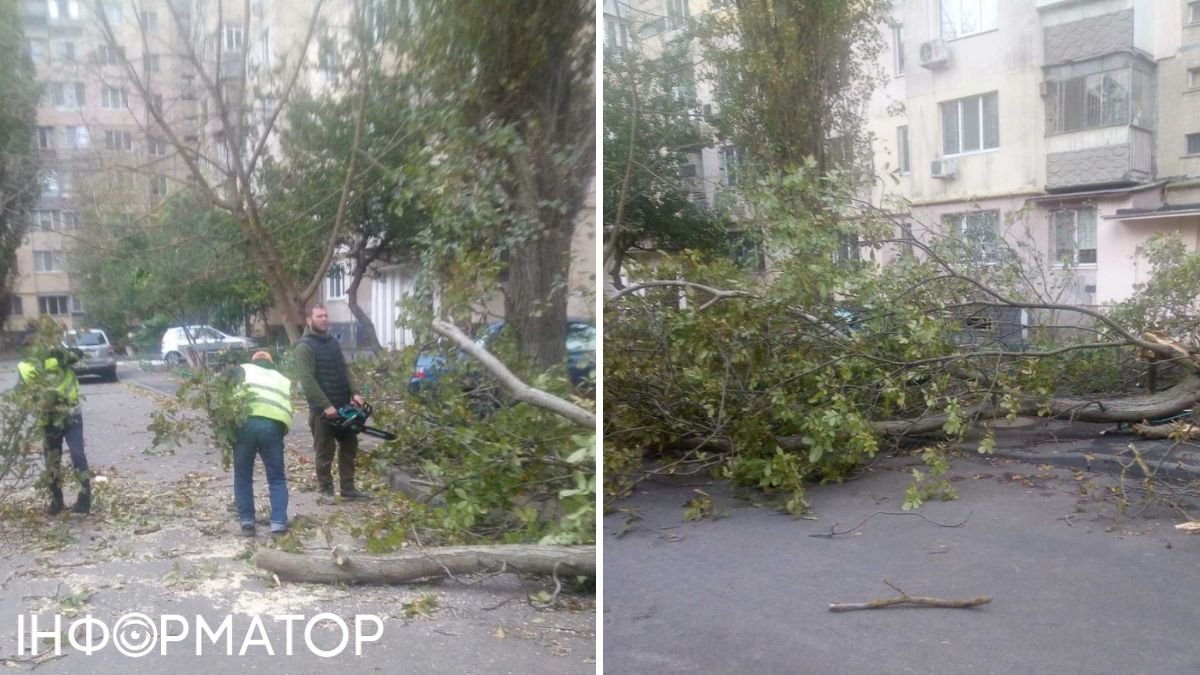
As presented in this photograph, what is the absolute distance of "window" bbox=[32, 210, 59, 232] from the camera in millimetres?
1776

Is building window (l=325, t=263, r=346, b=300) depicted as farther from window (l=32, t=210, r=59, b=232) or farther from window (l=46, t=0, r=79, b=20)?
window (l=46, t=0, r=79, b=20)

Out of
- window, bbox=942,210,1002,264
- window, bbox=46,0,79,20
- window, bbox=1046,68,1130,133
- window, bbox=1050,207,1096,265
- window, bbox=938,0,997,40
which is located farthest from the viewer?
window, bbox=942,210,1002,264

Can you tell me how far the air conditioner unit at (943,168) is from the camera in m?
2.67

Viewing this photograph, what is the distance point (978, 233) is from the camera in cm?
277

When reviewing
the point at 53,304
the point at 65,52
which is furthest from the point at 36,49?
the point at 53,304

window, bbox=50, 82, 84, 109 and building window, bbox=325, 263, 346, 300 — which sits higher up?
window, bbox=50, 82, 84, 109

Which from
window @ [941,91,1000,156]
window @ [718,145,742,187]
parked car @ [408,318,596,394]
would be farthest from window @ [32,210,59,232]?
window @ [941,91,1000,156]

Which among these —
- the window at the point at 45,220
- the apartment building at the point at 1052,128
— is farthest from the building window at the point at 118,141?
the apartment building at the point at 1052,128

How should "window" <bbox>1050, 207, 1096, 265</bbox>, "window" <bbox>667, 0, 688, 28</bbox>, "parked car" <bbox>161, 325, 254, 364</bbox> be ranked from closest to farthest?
1. "parked car" <bbox>161, 325, 254, 364</bbox>
2. "window" <bbox>667, 0, 688, 28</bbox>
3. "window" <bbox>1050, 207, 1096, 265</bbox>

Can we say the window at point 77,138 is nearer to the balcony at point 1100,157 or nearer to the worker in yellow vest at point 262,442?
the worker in yellow vest at point 262,442

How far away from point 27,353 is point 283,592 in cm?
65

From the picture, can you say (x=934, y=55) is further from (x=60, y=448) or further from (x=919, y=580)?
(x=60, y=448)

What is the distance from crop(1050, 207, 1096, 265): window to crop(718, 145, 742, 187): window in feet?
2.84

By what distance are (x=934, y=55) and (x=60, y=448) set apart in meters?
2.26
